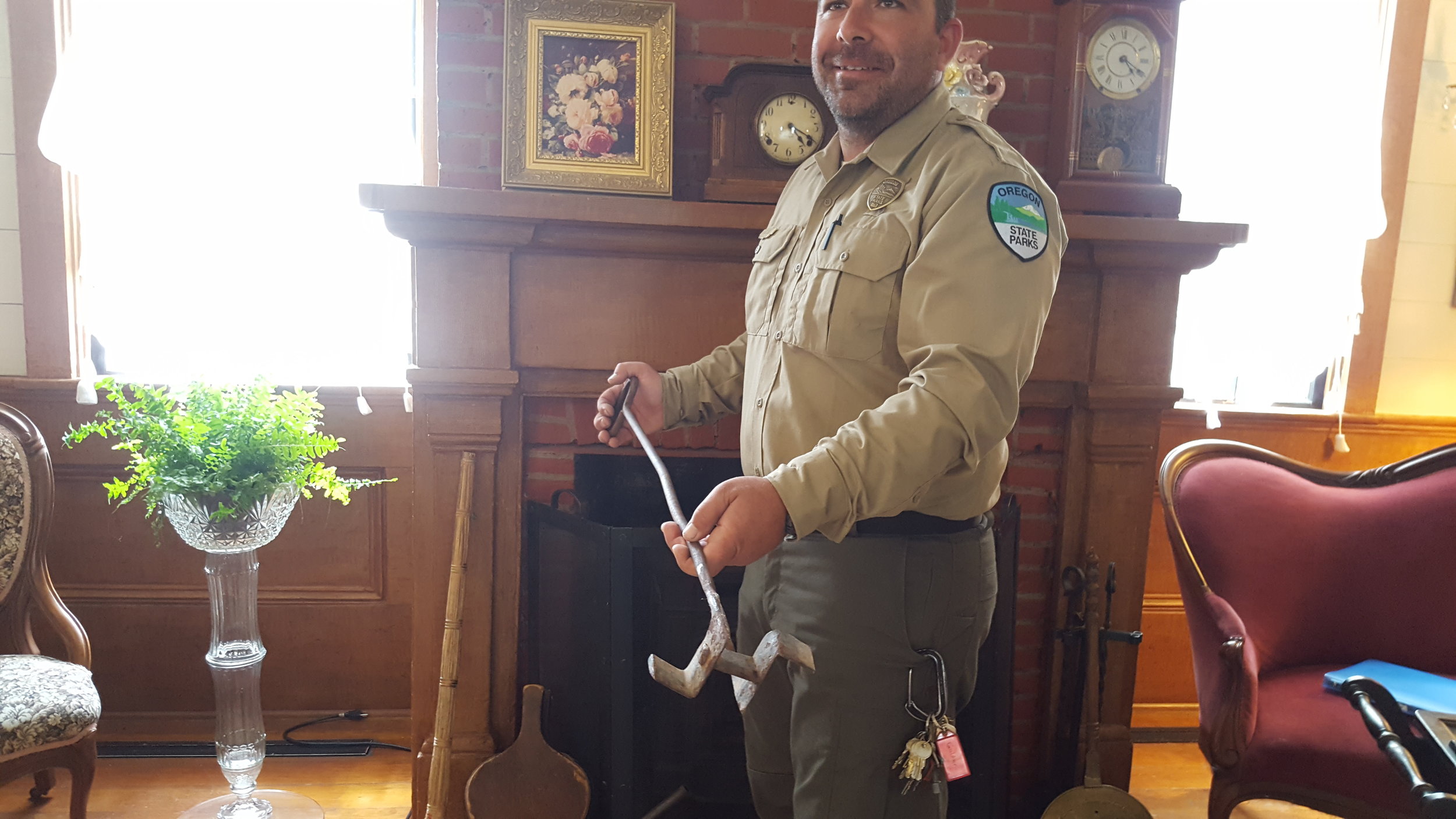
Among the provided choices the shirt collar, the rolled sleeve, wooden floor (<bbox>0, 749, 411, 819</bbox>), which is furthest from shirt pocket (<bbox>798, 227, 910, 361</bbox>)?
wooden floor (<bbox>0, 749, 411, 819</bbox>)

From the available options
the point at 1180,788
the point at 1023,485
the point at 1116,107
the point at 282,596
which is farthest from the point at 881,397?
the point at 282,596

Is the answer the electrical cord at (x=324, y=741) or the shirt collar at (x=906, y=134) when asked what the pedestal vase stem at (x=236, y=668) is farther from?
the shirt collar at (x=906, y=134)

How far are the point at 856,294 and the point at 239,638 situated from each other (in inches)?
60.4

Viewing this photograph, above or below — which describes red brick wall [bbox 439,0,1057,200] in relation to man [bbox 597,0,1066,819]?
above

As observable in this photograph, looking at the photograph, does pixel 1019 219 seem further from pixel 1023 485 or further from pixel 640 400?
pixel 1023 485

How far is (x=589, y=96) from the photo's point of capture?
176cm

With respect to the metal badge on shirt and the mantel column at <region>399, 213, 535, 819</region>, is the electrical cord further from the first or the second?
the metal badge on shirt

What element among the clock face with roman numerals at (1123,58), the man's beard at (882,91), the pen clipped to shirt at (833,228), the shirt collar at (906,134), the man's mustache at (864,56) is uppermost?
the clock face with roman numerals at (1123,58)

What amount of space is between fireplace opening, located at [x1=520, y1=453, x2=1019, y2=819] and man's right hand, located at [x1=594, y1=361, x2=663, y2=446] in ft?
0.96

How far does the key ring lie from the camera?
1142 mm

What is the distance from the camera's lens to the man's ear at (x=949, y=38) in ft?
3.84

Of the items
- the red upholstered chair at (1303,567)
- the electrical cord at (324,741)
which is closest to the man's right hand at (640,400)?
the red upholstered chair at (1303,567)

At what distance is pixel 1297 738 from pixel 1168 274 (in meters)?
0.95

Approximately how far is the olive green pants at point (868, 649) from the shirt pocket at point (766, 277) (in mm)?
341
